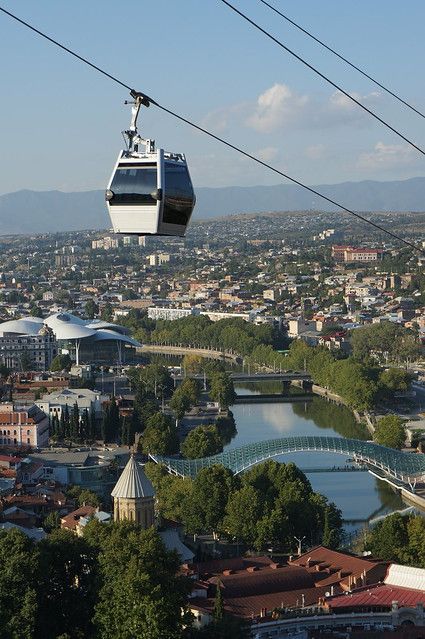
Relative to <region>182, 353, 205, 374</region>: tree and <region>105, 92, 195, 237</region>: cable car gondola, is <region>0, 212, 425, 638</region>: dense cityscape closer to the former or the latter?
<region>182, 353, 205, 374</region>: tree

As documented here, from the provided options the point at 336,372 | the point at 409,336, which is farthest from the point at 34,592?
the point at 409,336

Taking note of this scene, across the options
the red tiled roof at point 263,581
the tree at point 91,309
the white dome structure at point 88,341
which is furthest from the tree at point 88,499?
the tree at point 91,309

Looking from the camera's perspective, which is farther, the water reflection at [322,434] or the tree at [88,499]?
the water reflection at [322,434]

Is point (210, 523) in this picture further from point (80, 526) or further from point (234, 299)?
point (234, 299)

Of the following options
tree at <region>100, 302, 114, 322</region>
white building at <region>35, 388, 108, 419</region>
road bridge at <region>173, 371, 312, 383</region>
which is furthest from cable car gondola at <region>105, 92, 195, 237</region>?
tree at <region>100, 302, 114, 322</region>

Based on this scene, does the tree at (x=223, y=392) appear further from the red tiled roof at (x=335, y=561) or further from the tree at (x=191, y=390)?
the red tiled roof at (x=335, y=561)

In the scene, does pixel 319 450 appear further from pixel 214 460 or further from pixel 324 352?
pixel 324 352

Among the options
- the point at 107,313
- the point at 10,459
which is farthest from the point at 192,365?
the point at 107,313
